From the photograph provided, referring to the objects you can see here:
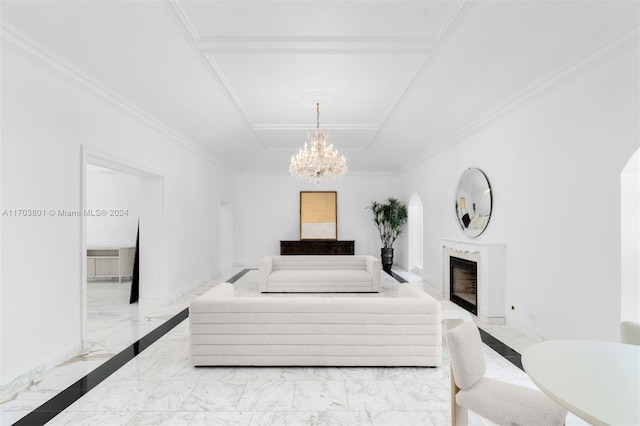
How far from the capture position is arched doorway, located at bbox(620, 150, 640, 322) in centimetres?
277

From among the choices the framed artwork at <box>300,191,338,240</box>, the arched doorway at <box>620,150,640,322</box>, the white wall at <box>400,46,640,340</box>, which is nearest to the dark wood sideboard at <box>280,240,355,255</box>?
the framed artwork at <box>300,191,338,240</box>

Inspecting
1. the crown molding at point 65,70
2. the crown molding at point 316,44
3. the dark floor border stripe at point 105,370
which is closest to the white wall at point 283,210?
the crown molding at point 65,70

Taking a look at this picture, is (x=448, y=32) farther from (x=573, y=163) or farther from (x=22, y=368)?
(x=22, y=368)

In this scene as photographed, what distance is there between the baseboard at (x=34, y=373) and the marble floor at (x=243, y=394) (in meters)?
0.05

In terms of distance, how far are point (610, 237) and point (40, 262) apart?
505cm

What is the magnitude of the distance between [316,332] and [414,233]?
6.65 meters

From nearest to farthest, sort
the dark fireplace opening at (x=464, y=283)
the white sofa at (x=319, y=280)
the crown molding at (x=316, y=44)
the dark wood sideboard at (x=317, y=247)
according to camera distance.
Result: the crown molding at (x=316, y=44)
the dark fireplace opening at (x=464, y=283)
the white sofa at (x=319, y=280)
the dark wood sideboard at (x=317, y=247)

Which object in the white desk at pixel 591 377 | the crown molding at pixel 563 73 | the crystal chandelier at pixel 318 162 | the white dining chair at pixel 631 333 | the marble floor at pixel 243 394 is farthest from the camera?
the crystal chandelier at pixel 318 162

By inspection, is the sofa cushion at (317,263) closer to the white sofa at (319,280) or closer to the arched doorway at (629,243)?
the white sofa at (319,280)

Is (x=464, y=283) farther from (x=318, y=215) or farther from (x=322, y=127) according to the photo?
(x=318, y=215)

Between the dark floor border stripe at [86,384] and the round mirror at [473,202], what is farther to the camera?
the round mirror at [473,202]

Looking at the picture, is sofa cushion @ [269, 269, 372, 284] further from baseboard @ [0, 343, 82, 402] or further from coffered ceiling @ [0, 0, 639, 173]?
baseboard @ [0, 343, 82, 402]

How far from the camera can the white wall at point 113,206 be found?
7.91 metres

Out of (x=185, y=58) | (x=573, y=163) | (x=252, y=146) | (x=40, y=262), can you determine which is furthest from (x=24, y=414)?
(x=252, y=146)
